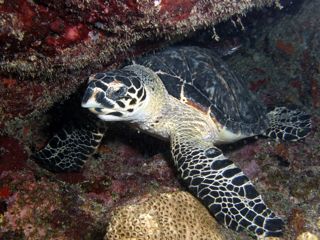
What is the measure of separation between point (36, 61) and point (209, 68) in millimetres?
2658

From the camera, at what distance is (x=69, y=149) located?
451cm

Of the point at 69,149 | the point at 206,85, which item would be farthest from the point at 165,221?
the point at 206,85

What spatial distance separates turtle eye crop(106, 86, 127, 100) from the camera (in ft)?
12.0

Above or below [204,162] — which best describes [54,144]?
above

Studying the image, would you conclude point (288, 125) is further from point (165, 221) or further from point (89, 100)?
point (89, 100)

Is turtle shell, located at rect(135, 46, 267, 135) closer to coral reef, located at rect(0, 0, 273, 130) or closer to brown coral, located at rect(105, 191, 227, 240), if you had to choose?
coral reef, located at rect(0, 0, 273, 130)

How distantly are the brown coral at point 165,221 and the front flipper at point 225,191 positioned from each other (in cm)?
18

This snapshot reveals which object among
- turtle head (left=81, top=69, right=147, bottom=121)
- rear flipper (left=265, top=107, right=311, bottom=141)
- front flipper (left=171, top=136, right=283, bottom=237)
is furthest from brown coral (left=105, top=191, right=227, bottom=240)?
rear flipper (left=265, top=107, right=311, bottom=141)

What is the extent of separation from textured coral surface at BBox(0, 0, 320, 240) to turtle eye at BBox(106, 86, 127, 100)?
1.37ft

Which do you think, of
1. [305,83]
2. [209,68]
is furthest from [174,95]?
[305,83]

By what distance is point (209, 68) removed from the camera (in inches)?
191

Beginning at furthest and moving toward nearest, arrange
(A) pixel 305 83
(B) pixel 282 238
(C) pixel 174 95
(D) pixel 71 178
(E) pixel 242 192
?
(A) pixel 305 83 → (C) pixel 174 95 → (D) pixel 71 178 → (E) pixel 242 192 → (B) pixel 282 238

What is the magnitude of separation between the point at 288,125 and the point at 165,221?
10.4ft

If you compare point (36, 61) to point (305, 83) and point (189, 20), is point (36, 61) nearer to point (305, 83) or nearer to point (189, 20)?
point (189, 20)
